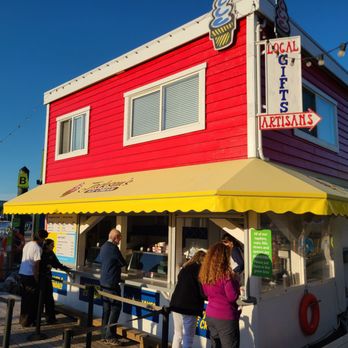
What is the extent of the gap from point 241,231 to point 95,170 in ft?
14.3

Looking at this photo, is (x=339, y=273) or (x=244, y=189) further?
(x=339, y=273)

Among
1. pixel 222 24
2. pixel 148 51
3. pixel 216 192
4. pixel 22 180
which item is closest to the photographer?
pixel 216 192

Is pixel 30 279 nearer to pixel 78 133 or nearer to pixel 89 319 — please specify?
pixel 89 319

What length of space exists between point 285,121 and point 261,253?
201 cm

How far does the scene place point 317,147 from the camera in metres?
7.69

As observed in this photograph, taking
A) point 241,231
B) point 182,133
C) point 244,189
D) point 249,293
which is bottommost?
point 249,293

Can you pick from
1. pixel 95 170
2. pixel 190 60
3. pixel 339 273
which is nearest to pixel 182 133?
pixel 190 60

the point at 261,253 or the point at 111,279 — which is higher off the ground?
the point at 261,253

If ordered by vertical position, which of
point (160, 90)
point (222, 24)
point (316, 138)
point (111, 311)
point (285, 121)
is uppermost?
point (222, 24)

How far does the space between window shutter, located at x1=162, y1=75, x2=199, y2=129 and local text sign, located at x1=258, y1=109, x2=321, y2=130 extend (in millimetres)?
1483

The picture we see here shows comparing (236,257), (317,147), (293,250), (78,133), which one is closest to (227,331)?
(236,257)

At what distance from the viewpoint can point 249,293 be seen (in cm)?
550

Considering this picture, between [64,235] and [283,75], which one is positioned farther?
[64,235]

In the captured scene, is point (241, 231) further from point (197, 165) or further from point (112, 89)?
point (112, 89)
